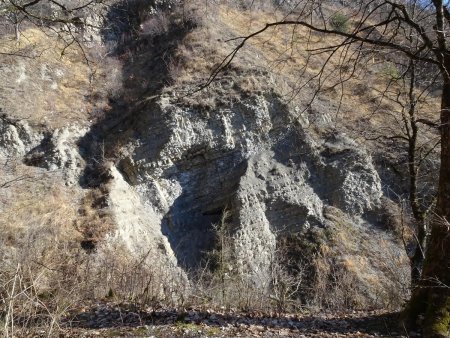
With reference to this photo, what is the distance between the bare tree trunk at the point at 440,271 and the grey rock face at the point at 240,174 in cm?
962

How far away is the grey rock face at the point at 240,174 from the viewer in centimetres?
1462

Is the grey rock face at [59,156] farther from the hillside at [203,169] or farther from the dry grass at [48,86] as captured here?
the dry grass at [48,86]

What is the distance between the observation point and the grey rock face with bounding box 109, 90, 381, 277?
14.6 m

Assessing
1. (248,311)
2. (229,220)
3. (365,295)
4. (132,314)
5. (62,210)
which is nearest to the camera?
(132,314)

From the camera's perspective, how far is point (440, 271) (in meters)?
4.38

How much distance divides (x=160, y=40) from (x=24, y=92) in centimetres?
665

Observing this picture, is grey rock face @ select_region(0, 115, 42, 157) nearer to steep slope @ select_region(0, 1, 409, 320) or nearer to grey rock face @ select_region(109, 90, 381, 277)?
steep slope @ select_region(0, 1, 409, 320)

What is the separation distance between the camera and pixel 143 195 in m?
15.1

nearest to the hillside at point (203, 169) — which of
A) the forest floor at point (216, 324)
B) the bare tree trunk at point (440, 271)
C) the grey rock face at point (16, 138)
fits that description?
the grey rock face at point (16, 138)

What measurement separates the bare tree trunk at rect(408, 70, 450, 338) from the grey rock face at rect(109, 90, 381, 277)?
962 centimetres

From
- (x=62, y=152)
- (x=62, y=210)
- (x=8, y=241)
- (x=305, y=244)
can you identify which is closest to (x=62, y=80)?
(x=62, y=152)

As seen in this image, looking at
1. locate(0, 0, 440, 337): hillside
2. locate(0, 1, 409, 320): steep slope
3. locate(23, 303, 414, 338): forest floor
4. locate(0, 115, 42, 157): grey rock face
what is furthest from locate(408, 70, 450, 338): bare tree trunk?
locate(0, 115, 42, 157): grey rock face

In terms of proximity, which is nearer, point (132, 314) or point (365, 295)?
Result: point (132, 314)

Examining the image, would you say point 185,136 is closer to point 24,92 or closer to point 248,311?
point 24,92
